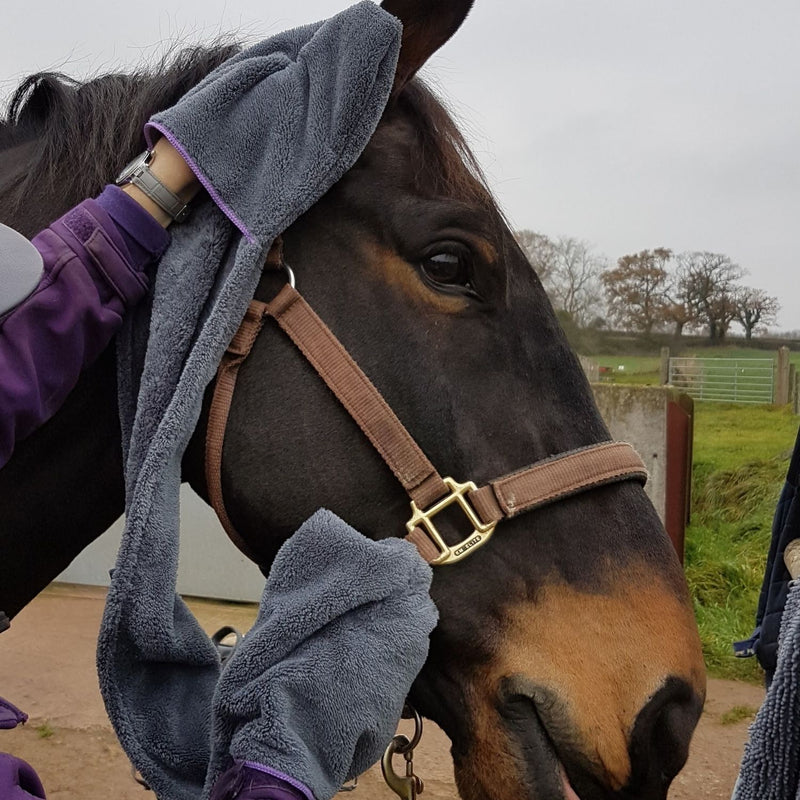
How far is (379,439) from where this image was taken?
130cm

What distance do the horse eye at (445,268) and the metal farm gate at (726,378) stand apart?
23.0 feet

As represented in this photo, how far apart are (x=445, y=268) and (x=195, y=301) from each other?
1.44 feet

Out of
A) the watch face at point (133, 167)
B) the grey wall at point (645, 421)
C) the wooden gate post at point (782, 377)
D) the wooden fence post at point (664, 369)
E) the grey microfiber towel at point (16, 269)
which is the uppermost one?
the grey microfiber towel at point (16, 269)

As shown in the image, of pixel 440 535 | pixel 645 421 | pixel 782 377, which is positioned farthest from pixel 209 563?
pixel 782 377

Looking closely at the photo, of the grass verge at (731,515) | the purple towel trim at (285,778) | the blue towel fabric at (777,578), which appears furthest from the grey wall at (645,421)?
the purple towel trim at (285,778)

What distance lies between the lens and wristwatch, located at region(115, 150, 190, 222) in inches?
50.2

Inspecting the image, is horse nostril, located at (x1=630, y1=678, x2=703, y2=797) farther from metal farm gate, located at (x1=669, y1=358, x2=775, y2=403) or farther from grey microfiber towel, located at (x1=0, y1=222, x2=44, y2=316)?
metal farm gate, located at (x1=669, y1=358, x2=775, y2=403)

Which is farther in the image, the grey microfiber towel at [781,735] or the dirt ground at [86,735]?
the dirt ground at [86,735]

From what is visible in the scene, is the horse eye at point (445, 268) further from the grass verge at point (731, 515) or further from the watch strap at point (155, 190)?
the grass verge at point (731, 515)

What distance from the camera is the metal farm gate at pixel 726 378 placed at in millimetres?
7934

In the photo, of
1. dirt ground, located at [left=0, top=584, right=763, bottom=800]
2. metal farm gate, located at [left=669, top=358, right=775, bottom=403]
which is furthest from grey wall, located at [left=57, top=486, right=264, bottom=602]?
metal farm gate, located at [left=669, top=358, right=775, bottom=403]

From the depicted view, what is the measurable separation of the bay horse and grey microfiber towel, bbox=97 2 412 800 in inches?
3.6

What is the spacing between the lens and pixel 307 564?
3.84ft

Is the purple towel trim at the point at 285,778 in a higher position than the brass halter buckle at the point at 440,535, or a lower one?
higher
